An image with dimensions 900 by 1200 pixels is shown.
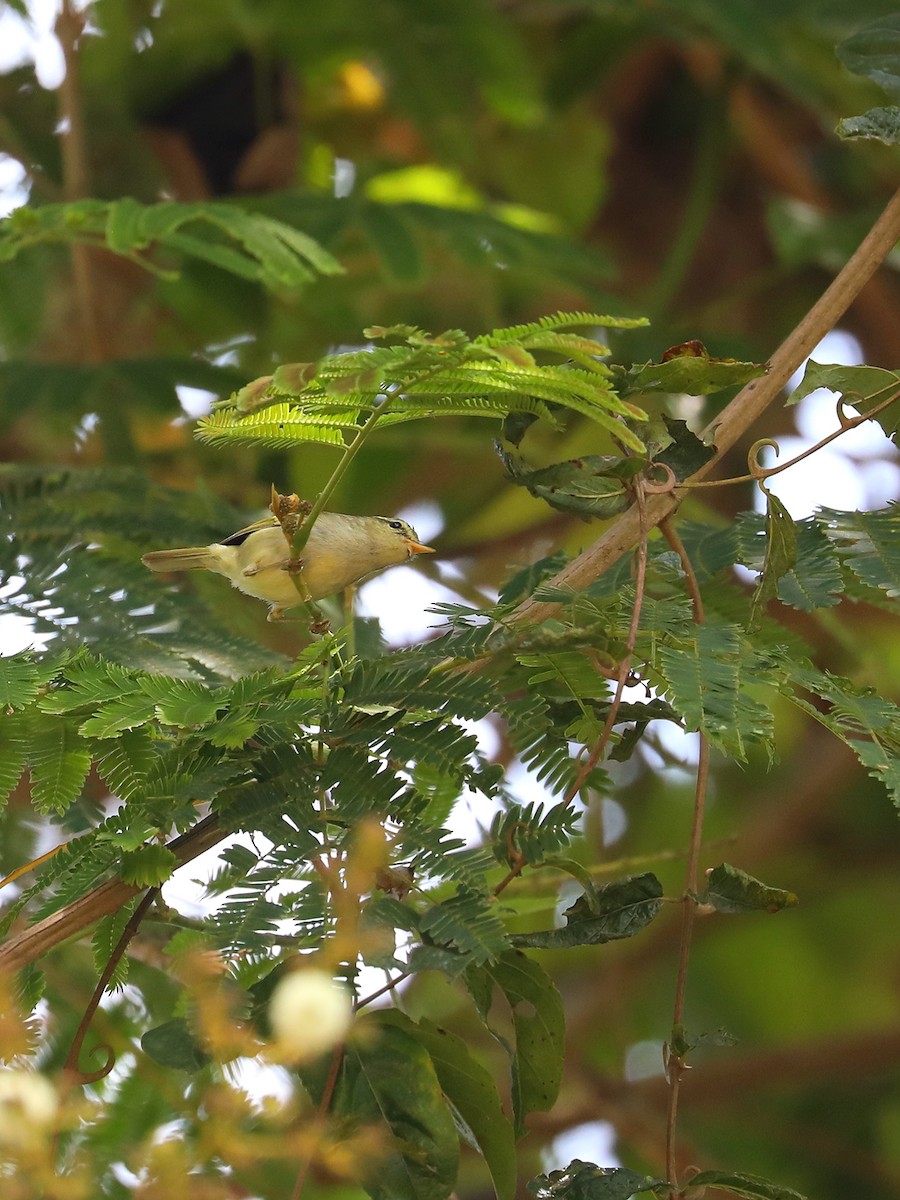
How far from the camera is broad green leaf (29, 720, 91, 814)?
173 cm

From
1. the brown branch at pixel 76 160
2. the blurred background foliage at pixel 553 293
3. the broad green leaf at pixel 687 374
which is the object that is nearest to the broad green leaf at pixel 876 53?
the broad green leaf at pixel 687 374

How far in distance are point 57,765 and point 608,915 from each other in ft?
2.45

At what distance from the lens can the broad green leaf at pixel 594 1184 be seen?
1604mm

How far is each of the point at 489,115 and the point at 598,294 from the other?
5.77ft

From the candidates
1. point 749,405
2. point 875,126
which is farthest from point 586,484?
point 875,126

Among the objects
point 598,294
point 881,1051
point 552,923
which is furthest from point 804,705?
point 881,1051

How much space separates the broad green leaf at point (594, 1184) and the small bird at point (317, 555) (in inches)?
44.9

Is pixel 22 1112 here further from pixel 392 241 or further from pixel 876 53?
pixel 392 241

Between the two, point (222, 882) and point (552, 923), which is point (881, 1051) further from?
point (222, 882)

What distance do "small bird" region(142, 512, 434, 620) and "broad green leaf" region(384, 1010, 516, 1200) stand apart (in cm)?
95

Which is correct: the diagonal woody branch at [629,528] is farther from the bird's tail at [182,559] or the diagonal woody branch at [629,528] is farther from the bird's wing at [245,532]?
the bird's tail at [182,559]

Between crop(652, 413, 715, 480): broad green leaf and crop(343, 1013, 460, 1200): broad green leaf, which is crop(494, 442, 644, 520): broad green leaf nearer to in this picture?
crop(652, 413, 715, 480): broad green leaf

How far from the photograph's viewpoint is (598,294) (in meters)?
3.88

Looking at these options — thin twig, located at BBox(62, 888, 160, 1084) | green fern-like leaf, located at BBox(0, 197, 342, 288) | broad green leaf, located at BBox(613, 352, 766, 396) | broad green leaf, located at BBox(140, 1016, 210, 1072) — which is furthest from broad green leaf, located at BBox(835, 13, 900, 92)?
broad green leaf, located at BBox(140, 1016, 210, 1072)
